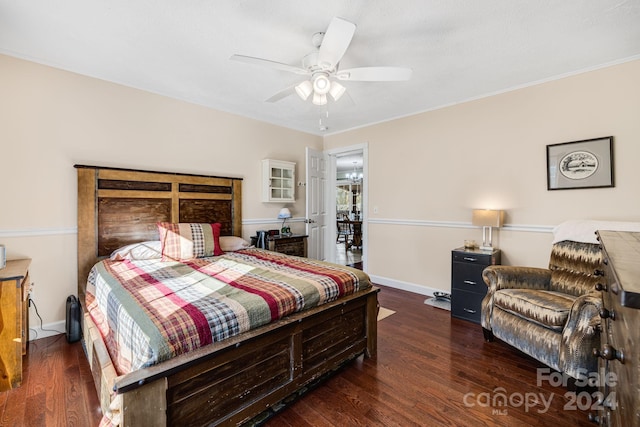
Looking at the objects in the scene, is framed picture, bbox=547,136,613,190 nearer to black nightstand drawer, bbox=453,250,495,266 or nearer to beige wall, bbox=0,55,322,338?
black nightstand drawer, bbox=453,250,495,266

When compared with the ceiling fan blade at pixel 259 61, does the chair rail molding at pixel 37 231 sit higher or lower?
lower

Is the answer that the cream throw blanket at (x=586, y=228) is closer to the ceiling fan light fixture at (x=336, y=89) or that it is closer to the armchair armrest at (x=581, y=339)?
the armchair armrest at (x=581, y=339)

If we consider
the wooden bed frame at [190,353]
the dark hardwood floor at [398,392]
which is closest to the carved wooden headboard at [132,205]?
the wooden bed frame at [190,353]

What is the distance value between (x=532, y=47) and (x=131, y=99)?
4.00m

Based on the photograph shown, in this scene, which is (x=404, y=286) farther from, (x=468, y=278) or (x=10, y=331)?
(x=10, y=331)

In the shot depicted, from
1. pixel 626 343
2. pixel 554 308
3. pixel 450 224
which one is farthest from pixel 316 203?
pixel 626 343

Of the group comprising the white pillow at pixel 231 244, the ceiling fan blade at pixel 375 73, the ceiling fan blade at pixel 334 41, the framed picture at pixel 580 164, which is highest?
the ceiling fan blade at pixel 334 41

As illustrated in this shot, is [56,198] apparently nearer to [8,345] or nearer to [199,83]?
[8,345]

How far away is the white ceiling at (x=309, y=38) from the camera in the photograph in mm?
1954

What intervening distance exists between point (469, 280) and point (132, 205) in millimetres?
3836

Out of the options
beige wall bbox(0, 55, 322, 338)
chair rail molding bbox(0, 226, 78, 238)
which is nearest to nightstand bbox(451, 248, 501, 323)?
beige wall bbox(0, 55, 322, 338)

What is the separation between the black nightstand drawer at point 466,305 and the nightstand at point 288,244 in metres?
2.21

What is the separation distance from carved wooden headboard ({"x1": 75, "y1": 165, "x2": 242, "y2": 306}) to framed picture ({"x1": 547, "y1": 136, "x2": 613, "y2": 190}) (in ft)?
12.8

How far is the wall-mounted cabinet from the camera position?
172 inches
